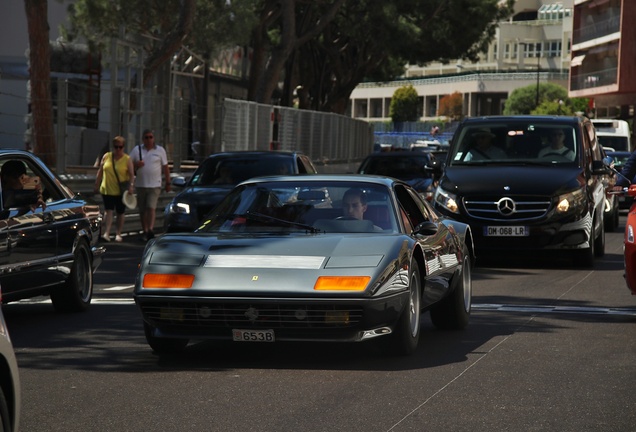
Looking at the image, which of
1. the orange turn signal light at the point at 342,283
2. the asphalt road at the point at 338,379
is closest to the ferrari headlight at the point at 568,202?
the asphalt road at the point at 338,379

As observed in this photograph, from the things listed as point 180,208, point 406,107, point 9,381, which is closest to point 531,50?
point 406,107

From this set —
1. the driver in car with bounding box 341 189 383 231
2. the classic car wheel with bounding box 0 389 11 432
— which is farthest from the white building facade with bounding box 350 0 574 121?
the classic car wheel with bounding box 0 389 11 432

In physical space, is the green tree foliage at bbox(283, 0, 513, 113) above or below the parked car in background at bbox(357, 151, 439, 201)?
above

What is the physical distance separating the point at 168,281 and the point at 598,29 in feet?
284

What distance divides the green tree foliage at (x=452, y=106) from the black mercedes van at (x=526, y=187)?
135 metres

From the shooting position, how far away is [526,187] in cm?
1770

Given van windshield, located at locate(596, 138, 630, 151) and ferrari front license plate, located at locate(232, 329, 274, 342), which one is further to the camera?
van windshield, located at locate(596, 138, 630, 151)

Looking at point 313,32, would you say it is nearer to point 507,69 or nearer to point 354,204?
point 354,204

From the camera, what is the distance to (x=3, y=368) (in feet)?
17.5

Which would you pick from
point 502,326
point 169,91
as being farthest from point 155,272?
point 169,91

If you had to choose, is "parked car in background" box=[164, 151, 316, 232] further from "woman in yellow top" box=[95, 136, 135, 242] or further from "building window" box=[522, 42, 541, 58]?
"building window" box=[522, 42, 541, 58]

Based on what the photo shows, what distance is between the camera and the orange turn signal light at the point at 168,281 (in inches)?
350

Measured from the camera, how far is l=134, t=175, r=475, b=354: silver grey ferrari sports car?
28.7 feet

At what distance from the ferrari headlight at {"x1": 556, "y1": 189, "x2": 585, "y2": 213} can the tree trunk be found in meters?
9.58
